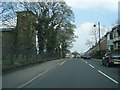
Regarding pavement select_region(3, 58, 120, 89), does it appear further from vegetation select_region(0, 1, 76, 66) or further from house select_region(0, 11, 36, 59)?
vegetation select_region(0, 1, 76, 66)

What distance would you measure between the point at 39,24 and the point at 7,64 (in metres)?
29.0

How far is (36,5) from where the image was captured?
48844 mm

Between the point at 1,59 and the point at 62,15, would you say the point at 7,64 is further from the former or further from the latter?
the point at 62,15

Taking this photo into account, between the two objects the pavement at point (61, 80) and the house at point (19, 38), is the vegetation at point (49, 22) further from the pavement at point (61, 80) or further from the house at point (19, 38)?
the pavement at point (61, 80)

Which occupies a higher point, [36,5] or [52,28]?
[36,5]

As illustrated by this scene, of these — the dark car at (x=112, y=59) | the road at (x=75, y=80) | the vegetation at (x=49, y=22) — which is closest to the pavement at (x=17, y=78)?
the road at (x=75, y=80)

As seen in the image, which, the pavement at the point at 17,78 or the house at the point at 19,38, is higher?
A: the house at the point at 19,38

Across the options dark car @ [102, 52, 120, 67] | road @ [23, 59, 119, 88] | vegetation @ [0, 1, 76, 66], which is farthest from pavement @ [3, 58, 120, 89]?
vegetation @ [0, 1, 76, 66]

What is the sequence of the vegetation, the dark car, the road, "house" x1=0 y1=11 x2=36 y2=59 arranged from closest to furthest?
1. the road
2. "house" x1=0 y1=11 x2=36 y2=59
3. the dark car
4. the vegetation

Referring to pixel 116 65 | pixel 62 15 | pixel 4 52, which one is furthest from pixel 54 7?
pixel 4 52

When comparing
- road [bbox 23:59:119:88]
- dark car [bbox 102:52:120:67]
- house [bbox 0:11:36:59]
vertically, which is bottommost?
road [bbox 23:59:119:88]

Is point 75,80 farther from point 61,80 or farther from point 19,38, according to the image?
point 19,38

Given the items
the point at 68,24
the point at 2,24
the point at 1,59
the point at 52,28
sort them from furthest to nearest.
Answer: the point at 68,24, the point at 52,28, the point at 2,24, the point at 1,59

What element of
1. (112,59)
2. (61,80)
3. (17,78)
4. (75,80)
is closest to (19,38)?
(112,59)
